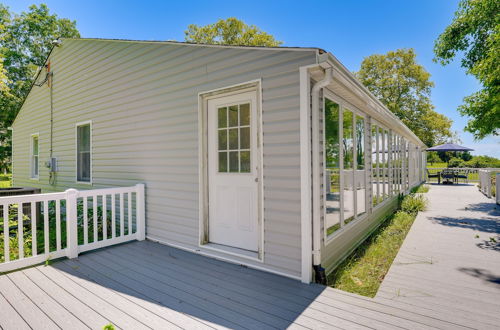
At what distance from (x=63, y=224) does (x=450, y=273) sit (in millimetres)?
6861

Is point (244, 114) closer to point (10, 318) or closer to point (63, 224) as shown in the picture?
point (10, 318)

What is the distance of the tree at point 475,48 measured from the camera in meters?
7.08

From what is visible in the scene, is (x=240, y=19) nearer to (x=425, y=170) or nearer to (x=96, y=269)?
(x=425, y=170)

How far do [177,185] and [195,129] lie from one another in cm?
87

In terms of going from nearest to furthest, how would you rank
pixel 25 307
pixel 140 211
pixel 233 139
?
pixel 25 307 < pixel 233 139 < pixel 140 211

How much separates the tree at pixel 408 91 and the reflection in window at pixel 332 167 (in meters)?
20.5

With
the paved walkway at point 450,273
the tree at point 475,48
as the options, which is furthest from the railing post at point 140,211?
the tree at point 475,48

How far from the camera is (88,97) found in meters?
5.80

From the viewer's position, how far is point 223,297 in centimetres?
248

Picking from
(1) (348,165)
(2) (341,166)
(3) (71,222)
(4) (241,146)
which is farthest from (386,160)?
(3) (71,222)

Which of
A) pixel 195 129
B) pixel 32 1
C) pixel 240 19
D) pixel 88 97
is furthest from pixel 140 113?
pixel 32 1

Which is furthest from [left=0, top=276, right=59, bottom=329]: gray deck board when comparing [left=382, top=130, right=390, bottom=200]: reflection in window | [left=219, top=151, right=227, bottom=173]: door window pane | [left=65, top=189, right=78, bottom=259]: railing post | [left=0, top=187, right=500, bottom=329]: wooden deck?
[left=382, top=130, right=390, bottom=200]: reflection in window

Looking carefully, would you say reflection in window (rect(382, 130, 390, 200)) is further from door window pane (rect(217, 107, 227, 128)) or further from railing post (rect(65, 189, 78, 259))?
railing post (rect(65, 189, 78, 259))

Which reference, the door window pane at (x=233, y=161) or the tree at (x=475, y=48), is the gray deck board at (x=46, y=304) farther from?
the tree at (x=475, y=48)
